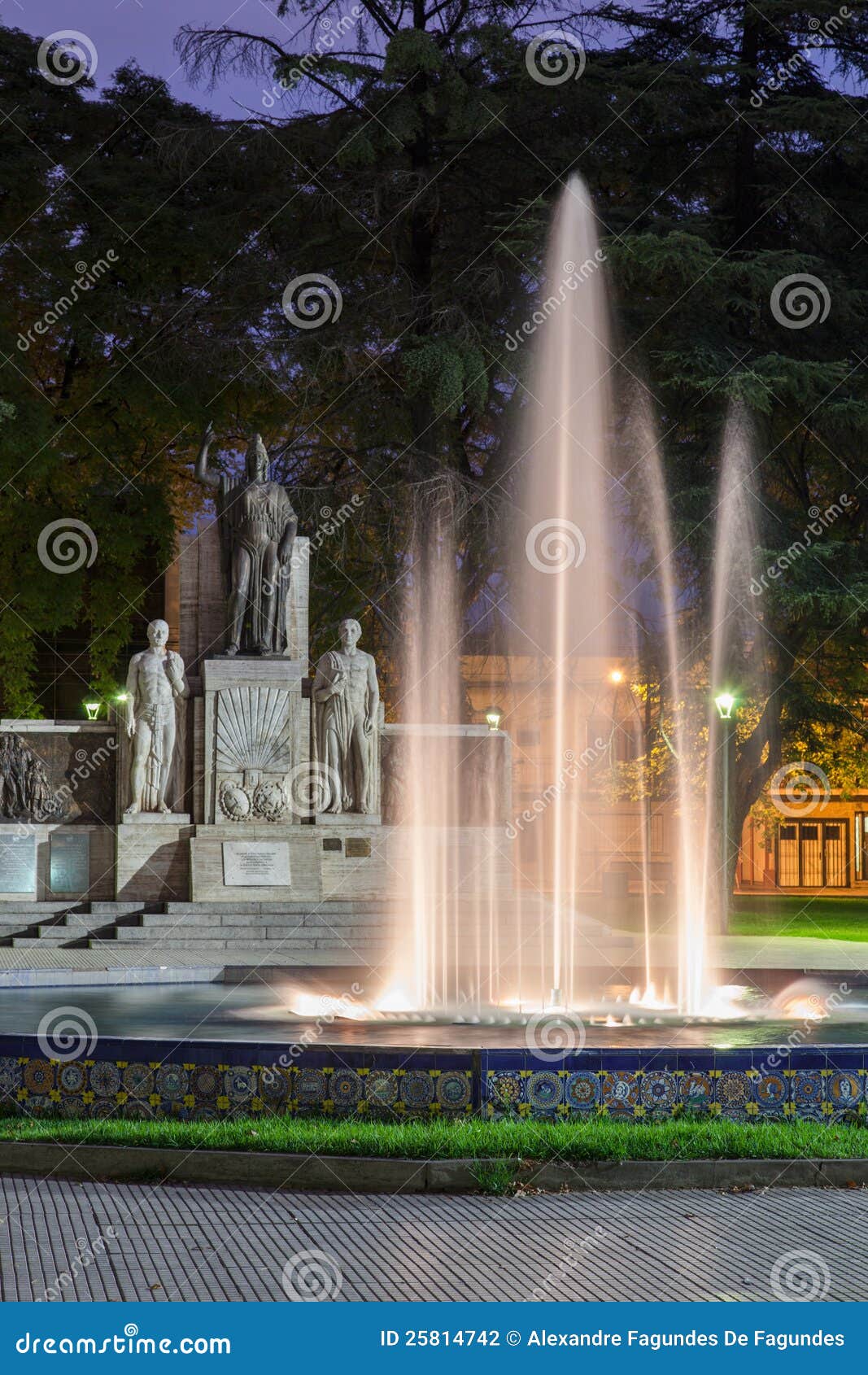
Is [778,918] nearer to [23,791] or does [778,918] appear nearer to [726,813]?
[726,813]

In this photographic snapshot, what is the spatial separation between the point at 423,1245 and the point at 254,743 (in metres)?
16.1

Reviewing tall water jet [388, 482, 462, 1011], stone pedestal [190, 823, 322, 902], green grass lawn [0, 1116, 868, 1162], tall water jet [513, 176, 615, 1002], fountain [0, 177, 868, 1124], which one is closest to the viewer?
green grass lawn [0, 1116, 868, 1162]

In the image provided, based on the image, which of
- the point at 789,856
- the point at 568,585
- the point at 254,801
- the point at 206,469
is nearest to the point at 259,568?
the point at 206,469

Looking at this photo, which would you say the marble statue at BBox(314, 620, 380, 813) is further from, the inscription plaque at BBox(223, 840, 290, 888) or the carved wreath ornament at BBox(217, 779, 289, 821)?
the inscription plaque at BBox(223, 840, 290, 888)

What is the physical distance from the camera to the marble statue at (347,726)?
74.7 feet

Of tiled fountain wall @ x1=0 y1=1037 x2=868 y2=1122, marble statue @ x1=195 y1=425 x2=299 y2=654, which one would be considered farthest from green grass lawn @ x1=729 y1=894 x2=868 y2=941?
tiled fountain wall @ x1=0 y1=1037 x2=868 y2=1122

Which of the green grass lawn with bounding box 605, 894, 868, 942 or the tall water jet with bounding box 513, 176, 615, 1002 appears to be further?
the green grass lawn with bounding box 605, 894, 868, 942

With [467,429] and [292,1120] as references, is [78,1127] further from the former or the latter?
[467,429]

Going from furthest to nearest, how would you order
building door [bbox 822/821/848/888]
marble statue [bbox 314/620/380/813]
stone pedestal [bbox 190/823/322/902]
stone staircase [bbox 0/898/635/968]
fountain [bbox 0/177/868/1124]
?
1. building door [bbox 822/821/848/888]
2. marble statue [bbox 314/620/380/813]
3. stone pedestal [bbox 190/823/322/902]
4. stone staircase [bbox 0/898/635/968]
5. fountain [bbox 0/177/868/1124]

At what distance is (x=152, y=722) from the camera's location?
2220cm

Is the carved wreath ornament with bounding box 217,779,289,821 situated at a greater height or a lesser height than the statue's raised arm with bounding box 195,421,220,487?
lesser

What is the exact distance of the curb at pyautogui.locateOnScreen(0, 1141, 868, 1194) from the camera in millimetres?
7844

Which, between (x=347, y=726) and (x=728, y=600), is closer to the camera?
(x=347, y=726)

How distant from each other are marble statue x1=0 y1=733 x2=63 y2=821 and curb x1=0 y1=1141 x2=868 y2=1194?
48.6 feet
